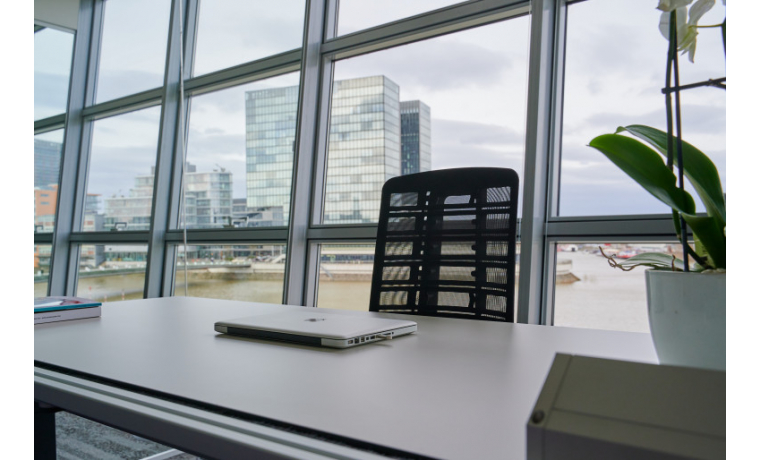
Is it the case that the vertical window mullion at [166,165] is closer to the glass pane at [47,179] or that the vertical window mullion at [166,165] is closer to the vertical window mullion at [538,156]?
the glass pane at [47,179]

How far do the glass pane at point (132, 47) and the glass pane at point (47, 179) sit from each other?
2.47 ft

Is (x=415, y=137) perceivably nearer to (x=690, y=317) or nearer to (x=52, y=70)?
(x=690, y=317)

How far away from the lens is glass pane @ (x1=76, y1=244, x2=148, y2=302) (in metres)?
4.46

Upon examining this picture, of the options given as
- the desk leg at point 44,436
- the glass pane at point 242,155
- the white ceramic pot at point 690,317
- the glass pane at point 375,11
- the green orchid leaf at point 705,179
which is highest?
the glass pane at point 375,11

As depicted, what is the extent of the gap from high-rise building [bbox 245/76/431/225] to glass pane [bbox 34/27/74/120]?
2703 millimetres

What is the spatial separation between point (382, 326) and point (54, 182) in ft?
18.0

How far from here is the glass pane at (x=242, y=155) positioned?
12.1 ft

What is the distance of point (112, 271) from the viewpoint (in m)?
4.75

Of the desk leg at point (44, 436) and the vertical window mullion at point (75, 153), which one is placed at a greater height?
the vertical window mullion at point (75, 153)

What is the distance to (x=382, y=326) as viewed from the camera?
38.7 inches

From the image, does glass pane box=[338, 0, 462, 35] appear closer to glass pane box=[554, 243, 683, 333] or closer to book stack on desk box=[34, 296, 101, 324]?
glass pane box=[554, 243, 683, 333]

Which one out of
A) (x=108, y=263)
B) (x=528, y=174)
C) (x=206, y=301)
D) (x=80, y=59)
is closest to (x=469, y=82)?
(x=528, y=174)

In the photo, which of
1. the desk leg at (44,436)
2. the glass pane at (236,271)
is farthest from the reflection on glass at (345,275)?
the desk leg at (44,436)
